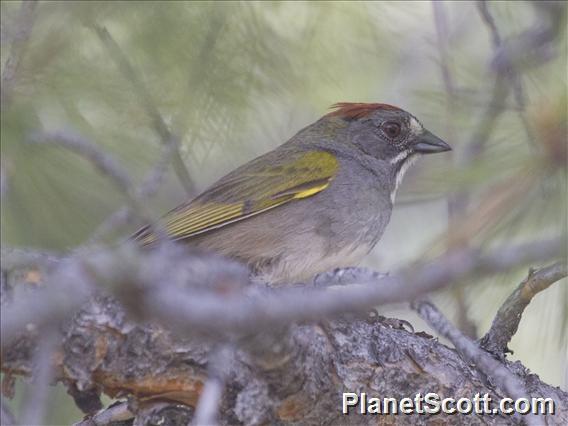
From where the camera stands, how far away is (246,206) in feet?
15.4

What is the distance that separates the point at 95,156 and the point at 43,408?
47.1 inches

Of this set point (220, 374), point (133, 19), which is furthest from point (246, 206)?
point (220, 374)

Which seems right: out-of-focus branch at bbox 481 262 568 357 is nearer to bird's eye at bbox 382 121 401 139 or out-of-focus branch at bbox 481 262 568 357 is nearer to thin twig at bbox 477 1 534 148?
thin twig at bbox 477 1 534 148

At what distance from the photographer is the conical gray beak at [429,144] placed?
5.06 m

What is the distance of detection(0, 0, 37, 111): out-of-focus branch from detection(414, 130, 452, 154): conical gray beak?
2.41 metres

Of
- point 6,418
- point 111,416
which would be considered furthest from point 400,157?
point 6,418

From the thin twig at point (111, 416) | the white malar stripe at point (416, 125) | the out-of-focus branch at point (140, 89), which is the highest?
the white malar stripe at point (416, 125)

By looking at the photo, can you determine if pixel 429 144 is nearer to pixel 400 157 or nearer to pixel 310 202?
pixel 400 157

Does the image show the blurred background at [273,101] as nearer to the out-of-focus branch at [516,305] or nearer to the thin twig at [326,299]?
the out-of-focus branch at [516,305]

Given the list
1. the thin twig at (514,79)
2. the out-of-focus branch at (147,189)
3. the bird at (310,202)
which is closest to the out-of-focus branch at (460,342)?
the thin twig at (514,79)

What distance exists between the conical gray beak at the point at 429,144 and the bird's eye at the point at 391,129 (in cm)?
13

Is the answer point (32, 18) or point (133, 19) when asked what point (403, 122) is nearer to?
point (133, 19)

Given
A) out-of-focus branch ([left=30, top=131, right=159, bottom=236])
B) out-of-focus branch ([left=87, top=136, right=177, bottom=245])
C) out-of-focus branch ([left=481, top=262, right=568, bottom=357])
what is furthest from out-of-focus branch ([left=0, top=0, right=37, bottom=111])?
out-of-focus branch ([left=481, top=262, right=568, bottom=357])

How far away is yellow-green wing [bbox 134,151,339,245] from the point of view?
456 centimetres
